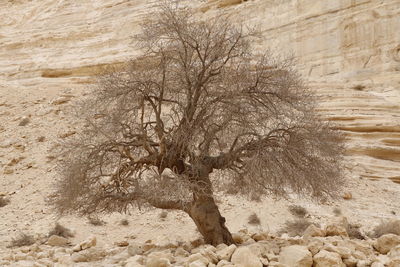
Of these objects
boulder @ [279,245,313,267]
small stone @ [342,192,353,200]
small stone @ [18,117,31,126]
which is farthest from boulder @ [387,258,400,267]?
small stone @ [18,117,31,126]

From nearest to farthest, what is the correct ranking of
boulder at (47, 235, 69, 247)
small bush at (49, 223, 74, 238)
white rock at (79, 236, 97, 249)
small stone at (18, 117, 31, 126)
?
white rock at (79, 236, 97, 249) < boulder at (47, 235, 69, 247) < small bush at (49, 223, 74, 238) < small stone at (18, 117, 31, 126)

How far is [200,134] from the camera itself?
8.82 m

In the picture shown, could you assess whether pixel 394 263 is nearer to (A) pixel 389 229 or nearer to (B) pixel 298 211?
(A) pixel 389 229

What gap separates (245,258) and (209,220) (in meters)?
2.12

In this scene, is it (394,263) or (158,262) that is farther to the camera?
(158,262)

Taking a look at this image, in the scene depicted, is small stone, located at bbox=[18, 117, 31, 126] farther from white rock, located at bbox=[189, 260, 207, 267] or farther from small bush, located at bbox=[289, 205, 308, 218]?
white rock, located at bbox=[189, 260, 207, 267]

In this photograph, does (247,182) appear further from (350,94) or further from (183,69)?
(350,94)

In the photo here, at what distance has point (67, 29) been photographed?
92.3ft

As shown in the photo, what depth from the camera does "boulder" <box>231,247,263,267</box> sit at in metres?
6.23

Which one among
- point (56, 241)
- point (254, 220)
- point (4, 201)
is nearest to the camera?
point (56, 241)

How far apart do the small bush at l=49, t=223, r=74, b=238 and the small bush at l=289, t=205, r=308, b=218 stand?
17.5 ft

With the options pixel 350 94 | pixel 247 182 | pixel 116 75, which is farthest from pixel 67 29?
pixel 247 182

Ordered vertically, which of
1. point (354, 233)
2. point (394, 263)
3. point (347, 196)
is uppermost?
point (394, 263)

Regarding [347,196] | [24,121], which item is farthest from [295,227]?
[24,121]
